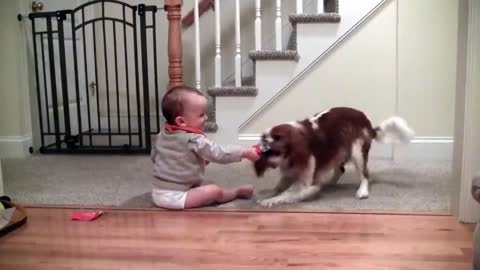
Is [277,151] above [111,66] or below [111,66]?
below

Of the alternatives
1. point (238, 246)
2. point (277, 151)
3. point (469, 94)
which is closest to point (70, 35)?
point (277, 151)

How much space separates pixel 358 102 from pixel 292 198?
1.06 m

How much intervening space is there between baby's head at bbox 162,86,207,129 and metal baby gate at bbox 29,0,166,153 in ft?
3.84

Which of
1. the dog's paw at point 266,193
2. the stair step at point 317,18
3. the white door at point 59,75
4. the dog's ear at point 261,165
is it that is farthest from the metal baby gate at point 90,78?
the dog's ear at point 261,165

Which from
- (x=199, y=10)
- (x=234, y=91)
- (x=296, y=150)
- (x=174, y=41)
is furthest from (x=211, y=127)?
(x=296, y=150)

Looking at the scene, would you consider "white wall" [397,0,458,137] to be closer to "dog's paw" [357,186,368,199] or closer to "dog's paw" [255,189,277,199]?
"dog's paw" [357,186,368,199]

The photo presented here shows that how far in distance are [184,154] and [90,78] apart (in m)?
2.10

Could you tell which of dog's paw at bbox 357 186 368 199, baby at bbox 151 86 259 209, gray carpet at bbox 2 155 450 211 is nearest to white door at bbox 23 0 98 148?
gray carpet at bbox 2 155 450 211

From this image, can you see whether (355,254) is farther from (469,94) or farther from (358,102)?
(358,102)

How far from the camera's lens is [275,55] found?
2938mm

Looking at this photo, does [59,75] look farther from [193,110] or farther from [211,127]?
[193,110]

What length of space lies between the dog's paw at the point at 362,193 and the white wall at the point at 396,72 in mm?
848

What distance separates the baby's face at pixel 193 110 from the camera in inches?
80.6

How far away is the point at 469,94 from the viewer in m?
1.73
